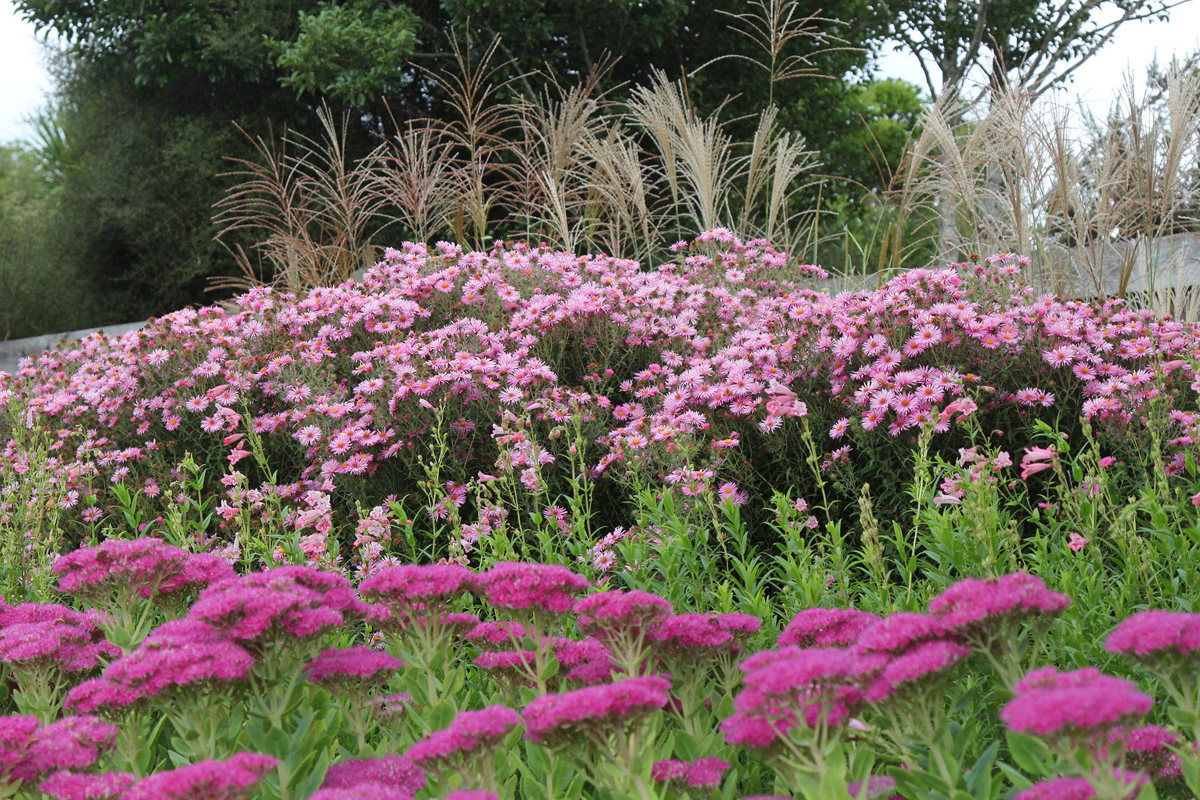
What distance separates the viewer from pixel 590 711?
141cm

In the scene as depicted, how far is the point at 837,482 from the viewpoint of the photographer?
369cm

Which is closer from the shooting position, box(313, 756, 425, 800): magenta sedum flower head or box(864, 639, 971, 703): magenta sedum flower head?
box(864, 639, 971, 703): magenta sedum flower head

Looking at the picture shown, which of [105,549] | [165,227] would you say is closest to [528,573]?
[105,549]

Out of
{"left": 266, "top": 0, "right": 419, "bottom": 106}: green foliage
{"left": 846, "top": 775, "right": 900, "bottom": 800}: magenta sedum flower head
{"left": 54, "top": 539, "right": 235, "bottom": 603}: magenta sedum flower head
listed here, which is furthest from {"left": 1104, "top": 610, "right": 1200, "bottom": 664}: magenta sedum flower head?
{"left": 266, "top": 0, "right": 419, "bottom": 106}: green foliage

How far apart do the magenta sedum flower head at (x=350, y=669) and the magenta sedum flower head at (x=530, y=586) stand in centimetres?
24

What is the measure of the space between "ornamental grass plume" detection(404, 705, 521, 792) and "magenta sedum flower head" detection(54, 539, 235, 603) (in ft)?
2.74

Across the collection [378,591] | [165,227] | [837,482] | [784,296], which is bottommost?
[837,482]

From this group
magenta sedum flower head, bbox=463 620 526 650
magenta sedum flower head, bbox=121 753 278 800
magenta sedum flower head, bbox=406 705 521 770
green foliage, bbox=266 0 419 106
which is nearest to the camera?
magenta sedum flower head, bbox=121 753 278 800

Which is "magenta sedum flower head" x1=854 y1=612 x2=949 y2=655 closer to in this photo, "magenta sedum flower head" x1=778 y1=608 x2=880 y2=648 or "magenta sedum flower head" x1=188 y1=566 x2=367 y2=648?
"magenta sedum flower head" x1=778 y1=608 x2=880 y2=648

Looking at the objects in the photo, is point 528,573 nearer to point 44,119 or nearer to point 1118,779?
point 1118,779

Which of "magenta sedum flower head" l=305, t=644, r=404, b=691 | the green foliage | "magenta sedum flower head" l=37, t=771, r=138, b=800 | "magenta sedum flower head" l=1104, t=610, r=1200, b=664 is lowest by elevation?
"magenta sedum flower head" l=37, t=771, r=138, b=800

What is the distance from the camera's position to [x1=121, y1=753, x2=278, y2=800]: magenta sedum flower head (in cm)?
133

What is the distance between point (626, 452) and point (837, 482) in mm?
823

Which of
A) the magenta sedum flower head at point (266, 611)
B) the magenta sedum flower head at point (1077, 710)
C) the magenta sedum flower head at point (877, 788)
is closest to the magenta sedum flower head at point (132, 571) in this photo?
Result: the magenta sedum flower head at point (266, 611)
